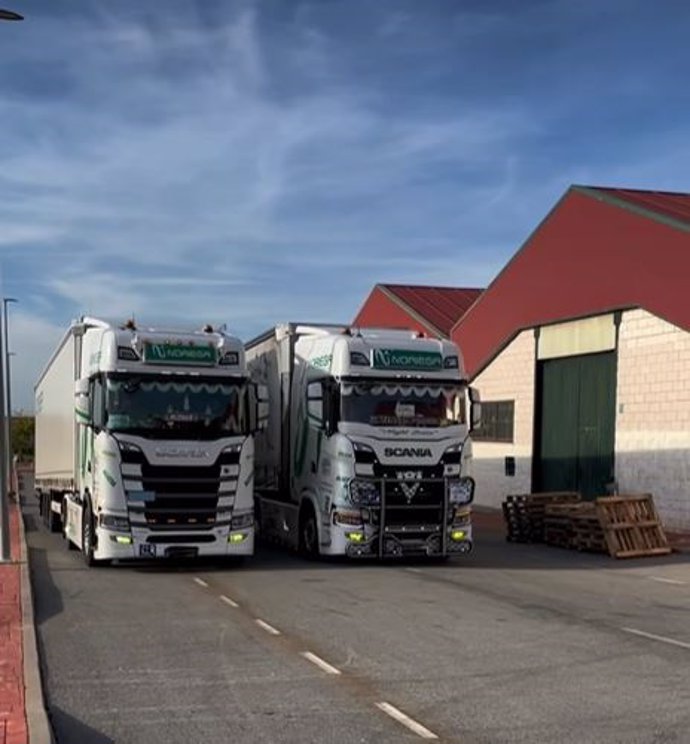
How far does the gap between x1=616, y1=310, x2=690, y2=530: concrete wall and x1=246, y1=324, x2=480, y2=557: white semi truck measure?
845cm

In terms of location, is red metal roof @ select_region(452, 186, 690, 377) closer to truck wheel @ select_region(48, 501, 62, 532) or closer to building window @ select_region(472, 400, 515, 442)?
building window @ select_region(472, 400, 515, 442)

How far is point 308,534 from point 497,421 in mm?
16756

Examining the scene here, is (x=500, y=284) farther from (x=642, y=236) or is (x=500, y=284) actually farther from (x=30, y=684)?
(x=30, y=684)

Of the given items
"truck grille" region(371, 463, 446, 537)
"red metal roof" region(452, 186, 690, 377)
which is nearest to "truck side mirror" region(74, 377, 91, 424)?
"truck grille" region(371, 463, 446, 537)

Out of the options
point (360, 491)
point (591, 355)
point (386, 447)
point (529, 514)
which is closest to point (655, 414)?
point (591, 355)

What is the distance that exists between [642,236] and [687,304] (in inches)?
98.4

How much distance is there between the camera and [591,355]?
93.5ft

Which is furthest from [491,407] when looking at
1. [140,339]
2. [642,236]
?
[140,339]

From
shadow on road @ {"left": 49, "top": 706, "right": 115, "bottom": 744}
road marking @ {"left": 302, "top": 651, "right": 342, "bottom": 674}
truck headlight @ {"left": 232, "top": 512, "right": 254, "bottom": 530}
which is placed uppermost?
truck headlight @ {"left": 232, "top": 512, "right": 254, "bottom": 530}

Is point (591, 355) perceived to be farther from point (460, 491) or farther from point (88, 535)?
point (88, 535)

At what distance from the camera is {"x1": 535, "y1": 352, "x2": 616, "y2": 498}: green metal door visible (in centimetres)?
2756

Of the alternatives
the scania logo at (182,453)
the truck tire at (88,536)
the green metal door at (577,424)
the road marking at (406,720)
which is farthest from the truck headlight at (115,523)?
the green metal door at (577,424)

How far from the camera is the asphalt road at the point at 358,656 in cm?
737

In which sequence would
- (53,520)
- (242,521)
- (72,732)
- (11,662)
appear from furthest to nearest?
(53,520) → (242,521) → (11,662) → (72,732)
